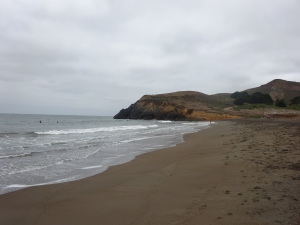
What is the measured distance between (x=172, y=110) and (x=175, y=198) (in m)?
75.5

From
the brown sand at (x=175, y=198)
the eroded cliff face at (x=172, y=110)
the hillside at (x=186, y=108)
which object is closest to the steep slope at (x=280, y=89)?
the hillside at (x=186, y=108)

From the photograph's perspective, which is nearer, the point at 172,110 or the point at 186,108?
the point at 186,108

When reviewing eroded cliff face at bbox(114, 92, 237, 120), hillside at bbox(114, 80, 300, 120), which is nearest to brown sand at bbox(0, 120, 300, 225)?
hillside at bbox(114, 80, 300, 120)

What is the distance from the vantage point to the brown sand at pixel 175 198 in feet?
15.4

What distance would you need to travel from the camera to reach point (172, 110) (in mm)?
81188

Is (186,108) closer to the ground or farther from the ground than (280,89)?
closer to the ground

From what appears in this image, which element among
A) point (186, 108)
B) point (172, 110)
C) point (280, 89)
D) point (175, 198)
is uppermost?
point (280, 89)

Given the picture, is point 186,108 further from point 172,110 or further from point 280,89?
point 280,89

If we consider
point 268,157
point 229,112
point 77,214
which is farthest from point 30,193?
point 229,112

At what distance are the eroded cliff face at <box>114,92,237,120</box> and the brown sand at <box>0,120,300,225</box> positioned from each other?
55973 millimetres

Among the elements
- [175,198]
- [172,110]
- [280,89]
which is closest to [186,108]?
[172,110]

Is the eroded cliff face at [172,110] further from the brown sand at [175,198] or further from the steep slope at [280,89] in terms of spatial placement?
the brown sand at [175,198]

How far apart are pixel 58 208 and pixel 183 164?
5.47 meters

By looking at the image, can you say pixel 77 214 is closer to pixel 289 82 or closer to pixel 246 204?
pixel 246 204
